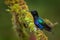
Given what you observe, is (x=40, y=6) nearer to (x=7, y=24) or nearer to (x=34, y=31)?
(x=7, y=24)

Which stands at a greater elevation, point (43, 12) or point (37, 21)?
point (43, 12)

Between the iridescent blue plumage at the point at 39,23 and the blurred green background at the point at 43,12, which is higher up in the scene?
the blurred green background at the point at 43,12

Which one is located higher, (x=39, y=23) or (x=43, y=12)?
(x=43, y=12)

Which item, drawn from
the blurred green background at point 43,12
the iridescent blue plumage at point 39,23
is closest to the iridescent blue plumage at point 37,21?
the iridescent blue plumage at point 39,23

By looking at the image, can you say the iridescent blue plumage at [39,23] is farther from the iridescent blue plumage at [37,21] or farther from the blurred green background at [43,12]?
the blurred green background at [43,12]

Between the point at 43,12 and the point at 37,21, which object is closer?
the point at 37,21

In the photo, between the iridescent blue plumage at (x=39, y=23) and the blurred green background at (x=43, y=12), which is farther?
the blurred green background at (x=43, y=12)

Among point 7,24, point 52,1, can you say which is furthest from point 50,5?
point 7,24

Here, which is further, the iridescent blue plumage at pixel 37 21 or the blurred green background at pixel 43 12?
the blurred green background at pixel 43 12

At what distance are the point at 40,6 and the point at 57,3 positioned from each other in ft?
2.07

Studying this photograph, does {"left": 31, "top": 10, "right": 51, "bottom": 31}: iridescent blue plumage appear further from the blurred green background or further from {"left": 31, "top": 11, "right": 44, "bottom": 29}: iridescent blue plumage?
the blurred green background

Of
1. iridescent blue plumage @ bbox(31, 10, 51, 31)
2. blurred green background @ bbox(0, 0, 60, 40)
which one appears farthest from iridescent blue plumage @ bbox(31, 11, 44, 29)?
blurred green background @ bbox(0, 0, 60, 40)

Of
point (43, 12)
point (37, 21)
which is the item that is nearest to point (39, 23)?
point (37, 21)

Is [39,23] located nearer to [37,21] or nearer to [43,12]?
[37,21]
